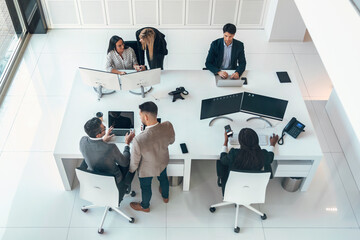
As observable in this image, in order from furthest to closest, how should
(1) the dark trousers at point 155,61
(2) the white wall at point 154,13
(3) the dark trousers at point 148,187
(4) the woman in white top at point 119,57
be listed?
(2) the white wall at point 154,13 → (1) the dark trousers at point 155,61 → (4) the woman in white top at point 119,57 → (3) the dark trousers at point 148,187

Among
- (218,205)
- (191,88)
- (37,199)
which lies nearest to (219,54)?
(191,88)

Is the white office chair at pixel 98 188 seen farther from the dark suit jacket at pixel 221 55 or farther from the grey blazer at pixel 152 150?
the dark suit jacket at pixel 221 55

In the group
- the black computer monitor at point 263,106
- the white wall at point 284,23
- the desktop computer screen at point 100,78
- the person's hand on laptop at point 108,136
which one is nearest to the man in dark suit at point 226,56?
the black computer monitor at point 263,106

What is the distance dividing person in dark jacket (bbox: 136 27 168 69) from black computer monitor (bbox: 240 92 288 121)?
59.5 inches

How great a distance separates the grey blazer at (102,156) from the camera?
12.2ft

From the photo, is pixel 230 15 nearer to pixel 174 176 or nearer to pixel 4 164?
pixel 174 176

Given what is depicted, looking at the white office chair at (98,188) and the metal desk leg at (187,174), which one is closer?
the white office chair at (98,188)

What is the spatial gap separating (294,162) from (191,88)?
1663mm

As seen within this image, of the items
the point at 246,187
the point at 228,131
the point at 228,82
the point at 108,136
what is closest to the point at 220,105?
the point at 228,131

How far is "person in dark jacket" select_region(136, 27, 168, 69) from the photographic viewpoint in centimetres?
508

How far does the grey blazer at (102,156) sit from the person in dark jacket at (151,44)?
182 cm

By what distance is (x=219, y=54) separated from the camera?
530 centimetres

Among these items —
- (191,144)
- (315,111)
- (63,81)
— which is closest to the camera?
(191,144)

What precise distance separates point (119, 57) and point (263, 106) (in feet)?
6.71
